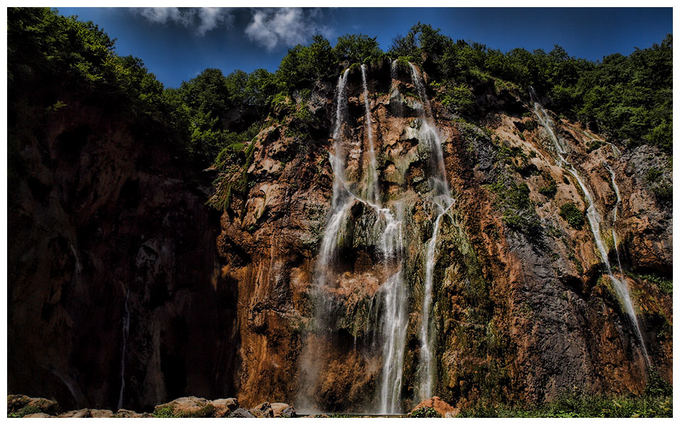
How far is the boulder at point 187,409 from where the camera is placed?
10820mm

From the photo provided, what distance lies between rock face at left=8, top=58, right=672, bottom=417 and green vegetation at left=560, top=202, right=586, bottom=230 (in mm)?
85

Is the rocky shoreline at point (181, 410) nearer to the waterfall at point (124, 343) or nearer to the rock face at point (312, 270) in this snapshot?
the rock face at point (312, 270)

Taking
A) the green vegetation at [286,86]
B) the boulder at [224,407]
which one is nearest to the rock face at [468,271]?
the green vegetation at [286,86]

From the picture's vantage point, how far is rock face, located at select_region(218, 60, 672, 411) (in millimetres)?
14148

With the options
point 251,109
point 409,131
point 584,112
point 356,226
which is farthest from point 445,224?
point 251,109

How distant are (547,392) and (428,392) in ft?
13.8

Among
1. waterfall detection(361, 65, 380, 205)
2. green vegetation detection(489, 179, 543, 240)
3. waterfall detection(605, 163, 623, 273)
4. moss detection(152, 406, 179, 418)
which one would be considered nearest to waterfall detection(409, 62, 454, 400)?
green vegetation detection(489, 179, 543, 240)

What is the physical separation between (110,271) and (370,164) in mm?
14376

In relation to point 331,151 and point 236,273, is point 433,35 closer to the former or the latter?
point 331,151

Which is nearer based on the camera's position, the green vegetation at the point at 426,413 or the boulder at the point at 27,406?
the boulder at the point at 27,406

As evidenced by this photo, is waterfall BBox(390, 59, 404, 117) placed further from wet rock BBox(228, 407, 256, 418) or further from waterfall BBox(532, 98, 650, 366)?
wet rock BBox(228, 407, 256, 418)

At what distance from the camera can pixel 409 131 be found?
21562 mm

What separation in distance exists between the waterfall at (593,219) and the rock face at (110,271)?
56.5 ft

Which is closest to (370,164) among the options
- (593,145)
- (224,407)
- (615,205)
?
(615,205)
